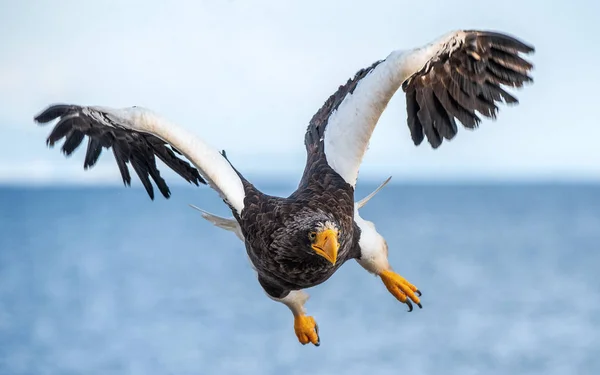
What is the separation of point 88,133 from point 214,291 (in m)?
33.7

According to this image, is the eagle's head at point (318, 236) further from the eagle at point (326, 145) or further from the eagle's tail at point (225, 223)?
the eagle's tail at point (225, 223)

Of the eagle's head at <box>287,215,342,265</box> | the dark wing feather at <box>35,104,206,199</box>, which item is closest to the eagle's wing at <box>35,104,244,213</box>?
the dark wing feather at <box>35,104,206,199</box>

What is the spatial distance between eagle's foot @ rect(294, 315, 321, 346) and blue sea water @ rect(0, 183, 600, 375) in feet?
23.3

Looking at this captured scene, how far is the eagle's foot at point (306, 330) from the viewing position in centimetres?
917

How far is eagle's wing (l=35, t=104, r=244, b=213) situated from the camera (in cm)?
805

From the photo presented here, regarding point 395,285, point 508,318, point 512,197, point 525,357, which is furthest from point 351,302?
point 512,197

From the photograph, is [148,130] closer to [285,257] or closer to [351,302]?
[285,257]

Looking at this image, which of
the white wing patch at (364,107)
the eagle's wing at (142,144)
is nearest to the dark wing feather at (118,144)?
the eagle's wing at (142,144)

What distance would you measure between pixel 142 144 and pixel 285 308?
30615 mm

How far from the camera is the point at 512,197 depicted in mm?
109625

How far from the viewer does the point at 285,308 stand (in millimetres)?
39094

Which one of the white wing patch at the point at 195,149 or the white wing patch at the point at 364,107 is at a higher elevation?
the white wing patch at the point at 364,107

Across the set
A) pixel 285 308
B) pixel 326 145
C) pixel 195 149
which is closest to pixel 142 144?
pixel 195 149

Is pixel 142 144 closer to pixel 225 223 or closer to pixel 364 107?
pixel 225 223
